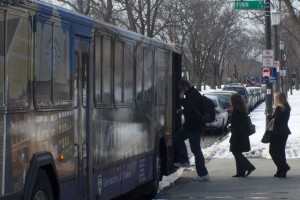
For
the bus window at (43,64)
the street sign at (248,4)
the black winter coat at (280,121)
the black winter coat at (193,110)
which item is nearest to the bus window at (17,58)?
the bus window at (43,64)

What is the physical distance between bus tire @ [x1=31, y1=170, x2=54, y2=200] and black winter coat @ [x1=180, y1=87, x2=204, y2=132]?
6.23 m

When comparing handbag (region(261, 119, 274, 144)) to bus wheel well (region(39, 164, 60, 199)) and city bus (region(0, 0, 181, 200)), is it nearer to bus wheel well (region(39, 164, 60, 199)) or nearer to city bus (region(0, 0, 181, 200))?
city bus (region(0, 0, 181, 200))

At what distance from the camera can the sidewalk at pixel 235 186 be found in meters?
11.4

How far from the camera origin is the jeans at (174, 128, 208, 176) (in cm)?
1317

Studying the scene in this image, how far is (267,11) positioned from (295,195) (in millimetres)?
11125

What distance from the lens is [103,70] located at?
8.77 m

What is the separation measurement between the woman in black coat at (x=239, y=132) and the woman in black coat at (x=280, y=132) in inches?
19.4

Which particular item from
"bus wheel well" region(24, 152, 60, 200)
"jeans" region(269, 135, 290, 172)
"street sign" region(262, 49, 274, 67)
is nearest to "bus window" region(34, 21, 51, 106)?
"bus wheel well" region(24, 152, 60, 200)

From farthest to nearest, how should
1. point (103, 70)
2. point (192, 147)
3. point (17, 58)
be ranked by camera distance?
point (192, 147)
point (103, 70)
point (17, 58)

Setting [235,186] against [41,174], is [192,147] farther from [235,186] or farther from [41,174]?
[41,174]

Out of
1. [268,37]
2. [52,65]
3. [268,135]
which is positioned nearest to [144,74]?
[268,135]

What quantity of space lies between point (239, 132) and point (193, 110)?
1143mm

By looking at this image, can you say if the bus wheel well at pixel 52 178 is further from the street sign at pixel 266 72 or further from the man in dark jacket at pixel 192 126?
the street sign at pixel 266 72

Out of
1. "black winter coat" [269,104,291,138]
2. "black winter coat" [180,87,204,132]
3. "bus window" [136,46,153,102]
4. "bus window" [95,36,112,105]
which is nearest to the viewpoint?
"bus window" [95,36,112,105]
